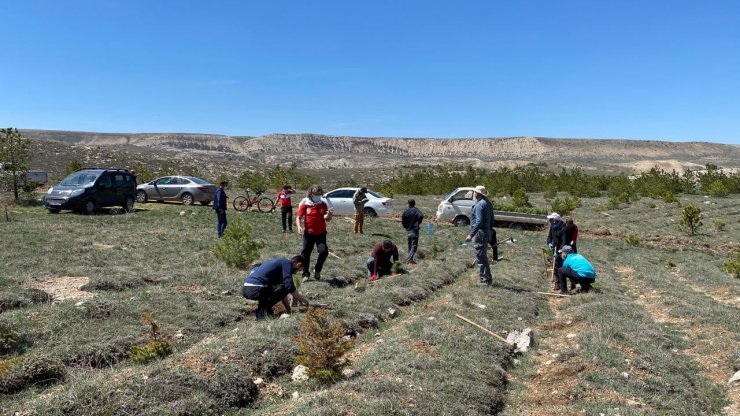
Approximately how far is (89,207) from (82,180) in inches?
49.4

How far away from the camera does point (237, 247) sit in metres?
11.2

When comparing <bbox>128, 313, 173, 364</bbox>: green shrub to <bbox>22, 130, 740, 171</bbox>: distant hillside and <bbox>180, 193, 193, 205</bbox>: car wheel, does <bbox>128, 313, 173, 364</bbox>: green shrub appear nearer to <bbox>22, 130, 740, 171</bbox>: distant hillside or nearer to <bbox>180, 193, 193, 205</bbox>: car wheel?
<bbox>180, 193, 193, 205</bbox>: car wheel

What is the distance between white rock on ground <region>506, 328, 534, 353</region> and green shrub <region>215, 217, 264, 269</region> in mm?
5911

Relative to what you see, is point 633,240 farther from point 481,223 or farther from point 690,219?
point 481,223

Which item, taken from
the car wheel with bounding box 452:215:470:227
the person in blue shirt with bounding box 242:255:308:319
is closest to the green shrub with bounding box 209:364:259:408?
the person in blue shirt with bounding box 242:255:308:319

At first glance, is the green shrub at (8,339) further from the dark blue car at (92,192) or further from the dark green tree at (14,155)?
the dark green tree at (14,155)

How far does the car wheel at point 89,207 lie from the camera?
1947cm

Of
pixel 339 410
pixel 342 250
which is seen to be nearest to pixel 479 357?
pixel 339 410

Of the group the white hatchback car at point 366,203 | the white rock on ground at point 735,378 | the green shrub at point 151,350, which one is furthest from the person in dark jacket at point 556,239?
the white hatchback car at point 366,203

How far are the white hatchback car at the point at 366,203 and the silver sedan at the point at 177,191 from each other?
18.9 feet

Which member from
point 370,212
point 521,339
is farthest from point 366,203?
point 521,339

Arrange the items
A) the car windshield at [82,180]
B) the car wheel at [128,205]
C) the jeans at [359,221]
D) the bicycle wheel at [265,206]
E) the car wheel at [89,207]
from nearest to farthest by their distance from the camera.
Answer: the jeans at [359,221], the car wheel at [89,207], the car windshield at [82,180], the car wheel at [128,205], the bicycle wheel at [265,206]

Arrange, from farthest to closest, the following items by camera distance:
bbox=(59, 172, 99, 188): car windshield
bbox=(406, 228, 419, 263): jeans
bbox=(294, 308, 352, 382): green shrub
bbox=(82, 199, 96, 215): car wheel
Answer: bbox=(59, 172, 99, 188): car windshield < bbox=(82, 199, 96, 215): car wheel < bbox=(406, 228, 419, 263): jeans < bbox=(294, 308, 352, 382): green shrub

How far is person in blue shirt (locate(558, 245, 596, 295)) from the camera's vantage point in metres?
10.7
